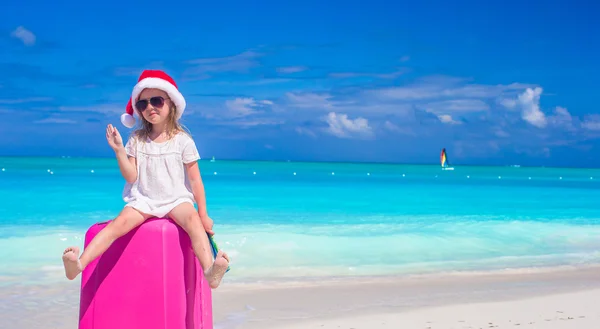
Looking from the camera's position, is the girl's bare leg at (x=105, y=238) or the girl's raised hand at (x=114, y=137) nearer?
the girl's bare leg at (x=105, y=238)

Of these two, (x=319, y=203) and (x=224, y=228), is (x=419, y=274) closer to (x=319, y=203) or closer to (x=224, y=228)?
(x=224, y=228)

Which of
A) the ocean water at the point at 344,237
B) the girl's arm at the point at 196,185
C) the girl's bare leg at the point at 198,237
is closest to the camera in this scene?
the girl's bare leg at the point at 198,237

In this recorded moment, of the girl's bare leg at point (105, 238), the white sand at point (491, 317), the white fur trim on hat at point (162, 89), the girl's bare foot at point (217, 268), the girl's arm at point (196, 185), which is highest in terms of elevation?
the white fur trim on hat at point (162, 89)

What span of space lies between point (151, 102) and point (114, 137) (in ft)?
0.85

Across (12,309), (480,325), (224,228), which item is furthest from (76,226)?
(480,325)

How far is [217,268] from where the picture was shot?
2.86 metres

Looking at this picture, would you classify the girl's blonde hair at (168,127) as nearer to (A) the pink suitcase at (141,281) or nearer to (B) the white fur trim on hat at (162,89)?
(B) the white fur trim on hat at (162,89)

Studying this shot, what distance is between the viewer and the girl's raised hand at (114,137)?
118 inches

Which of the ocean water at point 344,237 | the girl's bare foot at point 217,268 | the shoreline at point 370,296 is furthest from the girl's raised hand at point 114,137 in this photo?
the ocean water at point 344,237

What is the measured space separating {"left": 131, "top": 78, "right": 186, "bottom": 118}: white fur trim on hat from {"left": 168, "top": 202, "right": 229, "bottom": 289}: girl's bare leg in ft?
1.76

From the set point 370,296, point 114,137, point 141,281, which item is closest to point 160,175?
point 114,137

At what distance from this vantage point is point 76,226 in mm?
11703

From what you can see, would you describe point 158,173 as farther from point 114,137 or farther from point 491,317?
point 491,317

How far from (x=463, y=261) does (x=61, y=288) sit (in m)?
4.93
